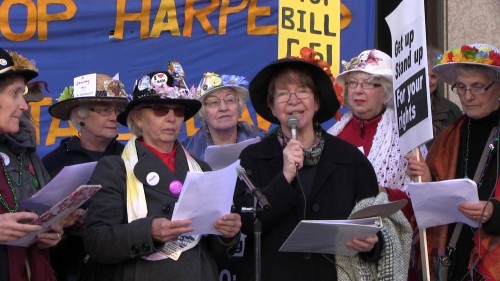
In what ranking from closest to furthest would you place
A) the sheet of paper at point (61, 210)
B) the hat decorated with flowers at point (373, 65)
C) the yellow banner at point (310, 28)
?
the sheet of paper at point (61, 210) → the hat decorated with flowers at point (373, 65) → the yellow banner at point (310, 28)

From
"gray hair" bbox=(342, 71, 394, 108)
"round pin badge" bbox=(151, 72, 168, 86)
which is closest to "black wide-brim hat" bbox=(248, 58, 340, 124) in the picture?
"round pin badge" bbox=(151, 72, 168, 86)

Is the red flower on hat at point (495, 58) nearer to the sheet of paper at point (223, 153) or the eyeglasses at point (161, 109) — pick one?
the sheet of paper at point (223, 153)

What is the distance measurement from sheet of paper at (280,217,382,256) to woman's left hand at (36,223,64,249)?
3.66 feet

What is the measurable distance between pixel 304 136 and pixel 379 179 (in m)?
0.85

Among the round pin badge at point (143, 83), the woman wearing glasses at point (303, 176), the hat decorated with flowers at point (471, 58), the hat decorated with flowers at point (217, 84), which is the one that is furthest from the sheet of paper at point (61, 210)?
the hat decorated with flowers at point (471, 58)

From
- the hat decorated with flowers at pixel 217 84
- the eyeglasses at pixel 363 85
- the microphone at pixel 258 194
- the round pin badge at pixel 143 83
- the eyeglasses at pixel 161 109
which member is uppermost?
the hat decorated with flowers at pixel 217 84

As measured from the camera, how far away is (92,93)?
6254 mm

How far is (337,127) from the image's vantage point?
6250mm

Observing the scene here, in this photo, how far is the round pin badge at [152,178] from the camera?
4.87 meters

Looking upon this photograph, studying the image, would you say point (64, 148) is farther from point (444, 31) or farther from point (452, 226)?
point (444, 31)

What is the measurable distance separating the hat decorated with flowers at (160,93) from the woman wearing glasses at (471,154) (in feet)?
4.25

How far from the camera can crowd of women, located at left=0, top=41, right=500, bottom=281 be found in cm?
477

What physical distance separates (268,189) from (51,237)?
3.61ft

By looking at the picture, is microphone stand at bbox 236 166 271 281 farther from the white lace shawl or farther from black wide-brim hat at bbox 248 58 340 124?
the white lace shawl
